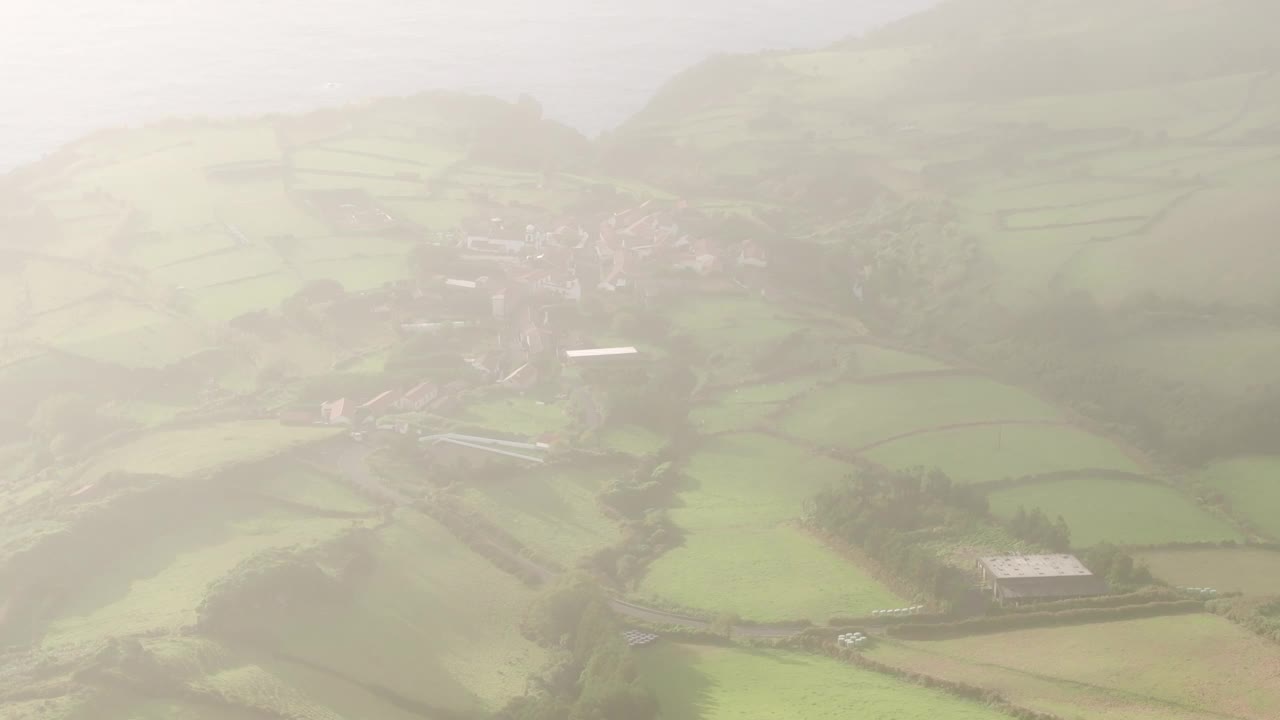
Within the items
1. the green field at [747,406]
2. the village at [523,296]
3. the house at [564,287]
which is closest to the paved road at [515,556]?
the village at [523,296]

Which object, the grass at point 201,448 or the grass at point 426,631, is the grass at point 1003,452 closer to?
the grass at point 426,631

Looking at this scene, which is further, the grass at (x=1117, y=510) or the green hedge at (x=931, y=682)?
the grass at (x=1117, y=510)

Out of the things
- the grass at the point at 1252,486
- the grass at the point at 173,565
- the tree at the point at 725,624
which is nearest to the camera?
the grass at the point at 173,565

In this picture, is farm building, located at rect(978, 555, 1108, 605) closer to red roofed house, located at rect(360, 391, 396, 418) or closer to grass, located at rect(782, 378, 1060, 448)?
Result: grass, located at rect(782, 378, 1060, 448)

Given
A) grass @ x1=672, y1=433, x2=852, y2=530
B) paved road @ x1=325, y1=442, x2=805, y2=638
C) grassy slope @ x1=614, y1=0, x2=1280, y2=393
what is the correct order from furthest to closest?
grassy slope @ x1=614, y1=0, x2=1280, y2=393 → grass @ x1=672, y1=433, x2=852, y2=530 → paved road @ x1=325, y1=442, x2=805, y2=638

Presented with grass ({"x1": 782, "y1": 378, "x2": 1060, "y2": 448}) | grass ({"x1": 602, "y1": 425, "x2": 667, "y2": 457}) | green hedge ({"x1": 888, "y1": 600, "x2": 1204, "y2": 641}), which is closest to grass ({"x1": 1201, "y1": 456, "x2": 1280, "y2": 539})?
grass ({"x1": 782, "y1": 378, "x2": 1060, "y2": 448})

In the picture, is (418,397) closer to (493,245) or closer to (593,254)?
(493,245)
